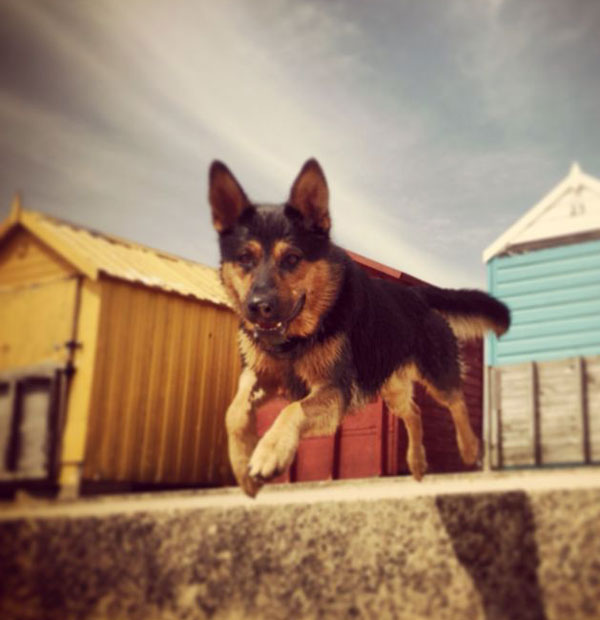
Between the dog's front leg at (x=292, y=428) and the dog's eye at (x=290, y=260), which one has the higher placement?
the dog's eye at (x=290, y=260)

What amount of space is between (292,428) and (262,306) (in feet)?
1.80

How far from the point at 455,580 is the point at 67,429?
271 centimetres

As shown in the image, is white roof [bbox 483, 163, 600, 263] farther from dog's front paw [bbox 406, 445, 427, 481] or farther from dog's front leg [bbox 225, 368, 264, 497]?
dog's front leg [bbox 225, 368, 264, 497]

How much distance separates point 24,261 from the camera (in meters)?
4.51

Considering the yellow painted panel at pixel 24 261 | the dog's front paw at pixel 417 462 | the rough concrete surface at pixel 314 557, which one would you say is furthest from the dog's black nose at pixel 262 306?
the yellow painted panel at pixel 24 261

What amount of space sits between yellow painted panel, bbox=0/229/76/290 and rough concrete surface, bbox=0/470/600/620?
4.33 ft

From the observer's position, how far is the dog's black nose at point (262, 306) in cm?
322

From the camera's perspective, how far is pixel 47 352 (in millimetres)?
4648

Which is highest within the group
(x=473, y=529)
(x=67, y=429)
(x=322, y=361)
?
(x=322, y=361)

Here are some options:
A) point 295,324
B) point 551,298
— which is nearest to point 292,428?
point 295,324

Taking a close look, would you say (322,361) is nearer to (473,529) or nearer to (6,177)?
(473,529)

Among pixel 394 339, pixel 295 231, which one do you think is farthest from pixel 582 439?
pixel 295 231

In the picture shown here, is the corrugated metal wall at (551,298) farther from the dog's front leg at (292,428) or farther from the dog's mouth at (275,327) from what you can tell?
the dog's mouth at (275,327)

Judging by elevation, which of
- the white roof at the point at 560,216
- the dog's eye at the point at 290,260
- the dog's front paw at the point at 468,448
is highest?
the white roof at the point at 560,216
